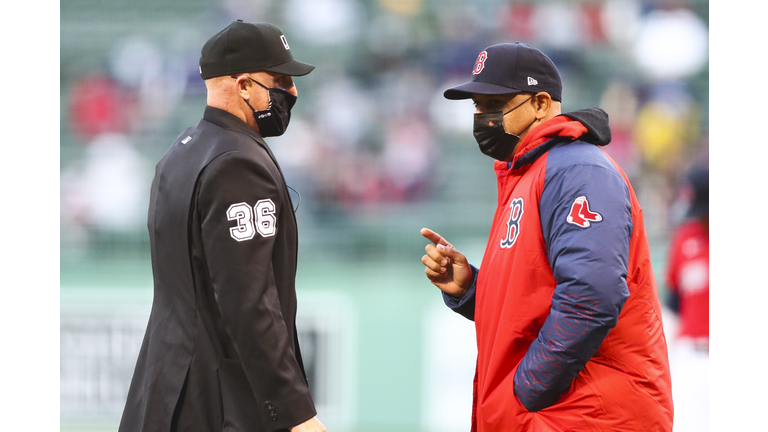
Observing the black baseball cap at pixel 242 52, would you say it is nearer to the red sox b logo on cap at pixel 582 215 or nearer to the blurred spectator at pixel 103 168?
the red sox b logo on cap at pixel 582 215

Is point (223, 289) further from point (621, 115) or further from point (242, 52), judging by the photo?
point (621, 115)

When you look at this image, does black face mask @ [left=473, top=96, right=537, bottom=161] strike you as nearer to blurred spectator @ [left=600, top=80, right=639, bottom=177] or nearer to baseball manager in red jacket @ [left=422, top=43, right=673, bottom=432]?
baseball manager in red jacket @ [left=422, top=43, right=673, bottom=432]

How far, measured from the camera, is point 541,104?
2.82m

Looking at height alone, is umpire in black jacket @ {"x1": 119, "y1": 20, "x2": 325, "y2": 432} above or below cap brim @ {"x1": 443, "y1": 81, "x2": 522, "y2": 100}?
below

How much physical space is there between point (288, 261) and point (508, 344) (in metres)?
0.76

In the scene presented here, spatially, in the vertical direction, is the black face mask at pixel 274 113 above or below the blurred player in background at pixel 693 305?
above

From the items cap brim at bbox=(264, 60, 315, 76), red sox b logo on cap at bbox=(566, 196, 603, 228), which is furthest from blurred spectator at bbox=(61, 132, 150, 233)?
red sox b logo on cap at bbox=(566, 196, 603, 228)

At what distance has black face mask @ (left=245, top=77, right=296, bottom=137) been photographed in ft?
9.28

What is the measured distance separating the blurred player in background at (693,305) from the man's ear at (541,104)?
3.08m

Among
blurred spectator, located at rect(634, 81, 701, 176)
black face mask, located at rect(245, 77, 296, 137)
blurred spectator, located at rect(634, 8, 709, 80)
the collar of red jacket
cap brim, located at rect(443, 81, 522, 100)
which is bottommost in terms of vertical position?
the collar of red jacket

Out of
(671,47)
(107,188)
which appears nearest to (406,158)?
(107,188)

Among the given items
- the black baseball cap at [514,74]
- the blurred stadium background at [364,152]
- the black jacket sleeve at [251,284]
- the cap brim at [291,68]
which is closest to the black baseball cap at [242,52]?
the cap brim at [291,68]

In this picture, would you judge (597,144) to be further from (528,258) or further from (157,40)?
(157,40)

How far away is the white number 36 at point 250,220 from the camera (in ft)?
8.06
